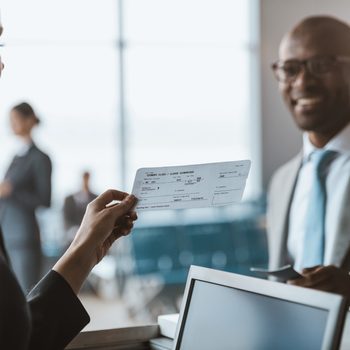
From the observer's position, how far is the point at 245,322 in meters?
1.14

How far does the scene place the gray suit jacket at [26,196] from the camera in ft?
16.8

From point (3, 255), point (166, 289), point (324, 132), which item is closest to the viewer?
point (3, 255)

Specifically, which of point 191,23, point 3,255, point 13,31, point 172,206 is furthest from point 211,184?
point 191,23

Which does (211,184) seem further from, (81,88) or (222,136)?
(222,136)

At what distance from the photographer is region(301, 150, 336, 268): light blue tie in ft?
7.07

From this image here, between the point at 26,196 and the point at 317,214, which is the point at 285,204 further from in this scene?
the point at 26,196

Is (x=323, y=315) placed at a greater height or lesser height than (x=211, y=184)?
lesser

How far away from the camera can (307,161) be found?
7.54 ft

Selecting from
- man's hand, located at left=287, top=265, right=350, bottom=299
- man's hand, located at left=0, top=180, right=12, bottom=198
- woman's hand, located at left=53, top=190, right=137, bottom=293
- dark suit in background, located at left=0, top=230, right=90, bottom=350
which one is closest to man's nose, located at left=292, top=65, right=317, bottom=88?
man's hand, located at left=287, top=265, right=350, bottom=299

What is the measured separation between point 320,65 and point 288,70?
0.34ft

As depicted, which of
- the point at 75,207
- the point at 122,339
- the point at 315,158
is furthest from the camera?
the point at 75,207

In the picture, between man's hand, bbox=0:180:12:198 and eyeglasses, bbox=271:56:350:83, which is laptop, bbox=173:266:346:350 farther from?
man's hand, bbox=0:180:12:198

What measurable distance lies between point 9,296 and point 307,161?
1405 mm

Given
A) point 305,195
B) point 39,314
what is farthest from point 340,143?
point 39,314
